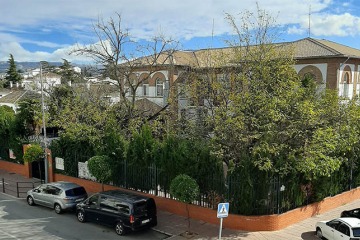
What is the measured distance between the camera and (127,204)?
15.4m

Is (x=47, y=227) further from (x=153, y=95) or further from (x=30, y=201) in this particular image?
(x=153, y=95)

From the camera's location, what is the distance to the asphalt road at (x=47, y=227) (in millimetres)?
15562

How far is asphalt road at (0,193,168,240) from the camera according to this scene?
613 inches

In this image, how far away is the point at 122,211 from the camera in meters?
15.5

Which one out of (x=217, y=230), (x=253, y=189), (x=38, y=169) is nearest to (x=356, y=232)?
(x=253, y=189)

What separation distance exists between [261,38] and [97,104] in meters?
12.7

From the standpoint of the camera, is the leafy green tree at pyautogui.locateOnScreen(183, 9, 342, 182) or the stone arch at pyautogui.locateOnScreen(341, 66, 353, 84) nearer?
the leafy green tree at pyautogui.locateOnScreen(183, 9, 342, 182)

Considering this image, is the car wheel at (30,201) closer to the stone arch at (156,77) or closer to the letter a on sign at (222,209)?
the letter a on sign at (222,209)

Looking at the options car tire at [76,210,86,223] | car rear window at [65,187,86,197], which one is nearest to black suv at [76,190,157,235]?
car tire at [76,210,86,223]

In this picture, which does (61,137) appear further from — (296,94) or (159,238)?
(296,94)

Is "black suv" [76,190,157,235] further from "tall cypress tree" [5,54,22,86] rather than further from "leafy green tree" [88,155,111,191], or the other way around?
"tall cypress tree" [5,54,22,86]

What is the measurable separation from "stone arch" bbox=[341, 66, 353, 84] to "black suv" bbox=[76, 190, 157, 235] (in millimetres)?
22288

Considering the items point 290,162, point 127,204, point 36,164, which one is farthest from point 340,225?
point 36,164

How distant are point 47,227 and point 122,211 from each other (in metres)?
4.03
